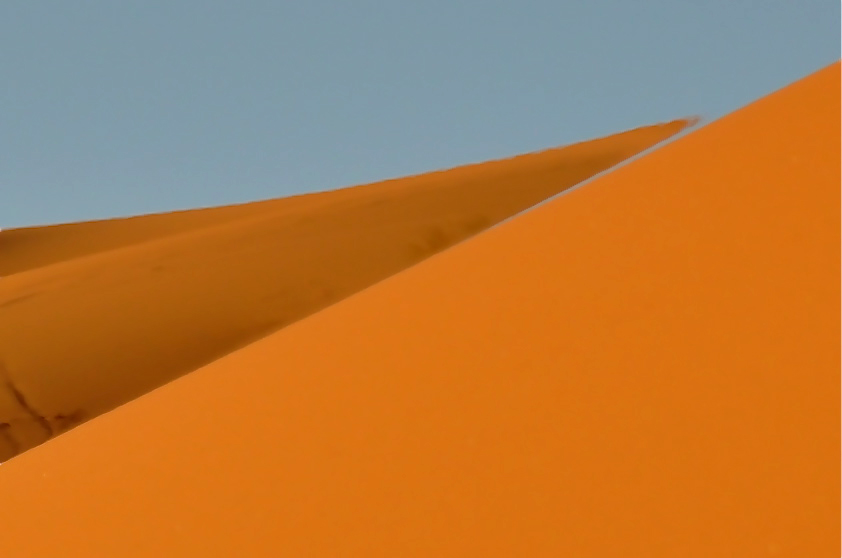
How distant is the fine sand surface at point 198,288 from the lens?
12.4ft

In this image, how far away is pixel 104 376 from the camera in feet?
12.5

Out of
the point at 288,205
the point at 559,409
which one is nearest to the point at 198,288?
the point at 288,205

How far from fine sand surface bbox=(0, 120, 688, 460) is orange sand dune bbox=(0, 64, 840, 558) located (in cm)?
193

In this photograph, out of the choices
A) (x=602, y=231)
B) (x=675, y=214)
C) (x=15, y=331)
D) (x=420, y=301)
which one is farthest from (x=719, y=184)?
(x=15, y=331)

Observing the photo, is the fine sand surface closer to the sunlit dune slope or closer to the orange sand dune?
the sunlit dune slope

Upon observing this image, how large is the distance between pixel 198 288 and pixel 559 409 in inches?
141

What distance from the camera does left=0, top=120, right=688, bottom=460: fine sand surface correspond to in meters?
3.79

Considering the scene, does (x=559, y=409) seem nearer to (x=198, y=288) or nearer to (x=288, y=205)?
(x=198, y=288)

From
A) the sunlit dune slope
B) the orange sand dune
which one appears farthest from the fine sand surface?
the orange sand dune

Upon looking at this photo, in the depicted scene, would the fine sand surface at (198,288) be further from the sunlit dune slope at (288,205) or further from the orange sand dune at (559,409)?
the orange sand dune at (559,409)

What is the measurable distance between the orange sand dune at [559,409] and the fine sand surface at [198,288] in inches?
76.1

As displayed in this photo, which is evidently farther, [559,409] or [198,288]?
[198,288]

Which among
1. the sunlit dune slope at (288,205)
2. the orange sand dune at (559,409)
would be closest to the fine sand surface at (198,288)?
the sunlit dune slope at (288,205)

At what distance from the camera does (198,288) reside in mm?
4461
